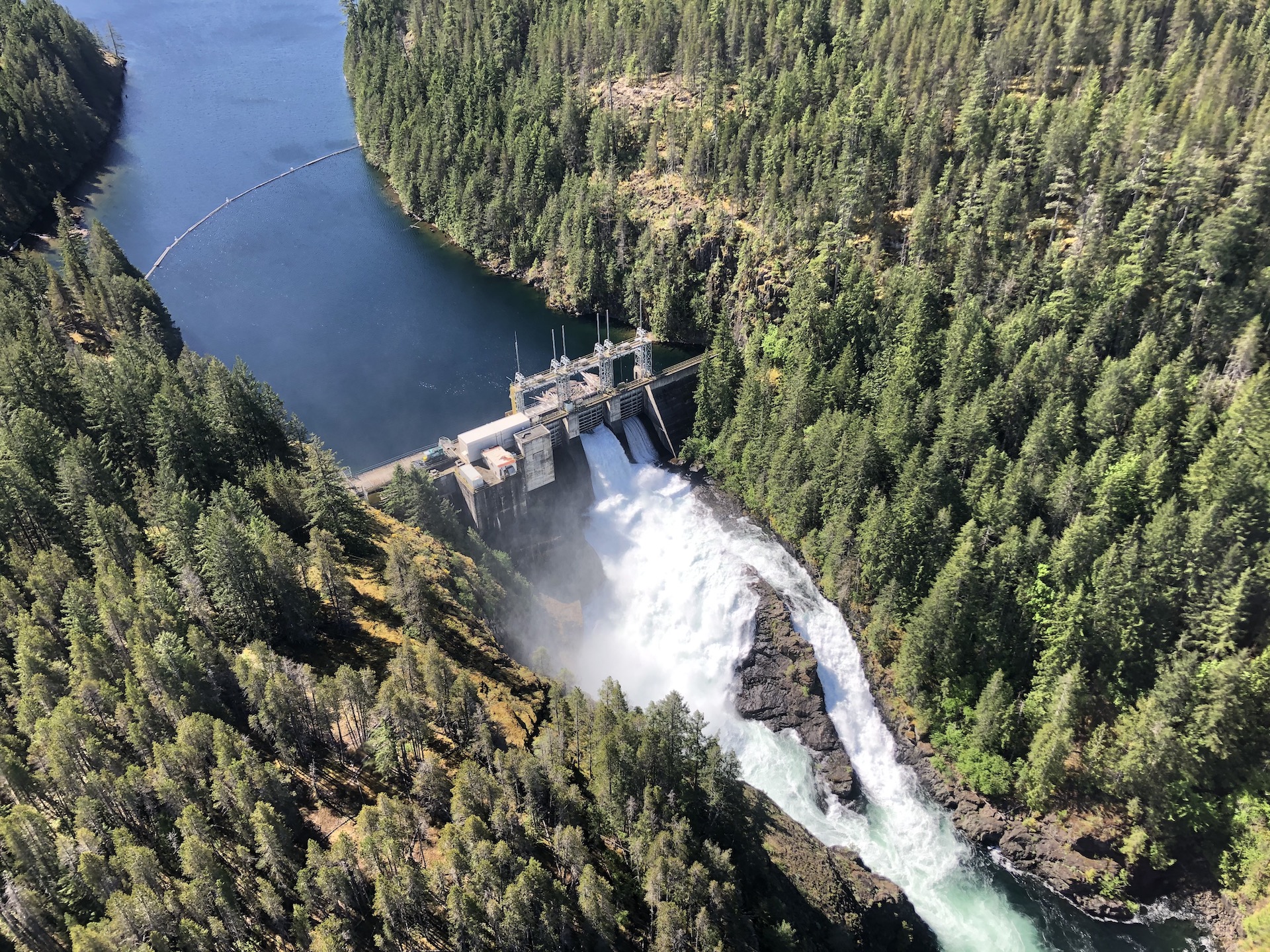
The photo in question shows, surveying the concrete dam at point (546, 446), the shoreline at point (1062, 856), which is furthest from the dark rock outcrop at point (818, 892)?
the concrete dam at point (546, 446)

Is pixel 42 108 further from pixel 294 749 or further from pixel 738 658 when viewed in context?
pixel 738 658

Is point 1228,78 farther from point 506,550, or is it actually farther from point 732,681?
point 506,550

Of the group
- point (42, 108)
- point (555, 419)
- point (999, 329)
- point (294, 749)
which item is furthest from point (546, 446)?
point (42, 108)

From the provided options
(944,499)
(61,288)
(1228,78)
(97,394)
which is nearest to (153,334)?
(61,288)

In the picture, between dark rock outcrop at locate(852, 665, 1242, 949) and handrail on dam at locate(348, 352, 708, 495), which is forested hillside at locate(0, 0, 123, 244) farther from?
dark rock outcrop at locate(852, 665, 1242, 949)

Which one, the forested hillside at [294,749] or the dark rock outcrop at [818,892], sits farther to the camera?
the dark rock outcrop at [818,892]

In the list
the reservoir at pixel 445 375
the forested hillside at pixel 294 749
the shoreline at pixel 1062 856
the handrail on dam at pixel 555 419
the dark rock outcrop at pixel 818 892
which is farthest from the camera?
the handrail on dam at pixel 555 419

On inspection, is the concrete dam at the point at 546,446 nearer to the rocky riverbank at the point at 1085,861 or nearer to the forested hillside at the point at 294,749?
the forested hillside at the point at 294,749
